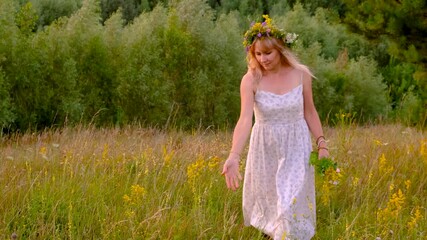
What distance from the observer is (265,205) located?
4.15m

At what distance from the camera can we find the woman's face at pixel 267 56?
4035 mm

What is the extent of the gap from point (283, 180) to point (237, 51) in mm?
11281

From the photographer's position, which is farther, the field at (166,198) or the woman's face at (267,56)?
the woman's face at (267,56)

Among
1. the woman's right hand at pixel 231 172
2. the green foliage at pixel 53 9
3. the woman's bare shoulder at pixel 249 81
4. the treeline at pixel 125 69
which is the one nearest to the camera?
the woman's right hand at pixel 231 172

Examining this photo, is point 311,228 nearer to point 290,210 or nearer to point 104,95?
point 290,210

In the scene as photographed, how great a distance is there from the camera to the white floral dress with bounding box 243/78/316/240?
3904mm

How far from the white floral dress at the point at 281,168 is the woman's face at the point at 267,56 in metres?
0.17

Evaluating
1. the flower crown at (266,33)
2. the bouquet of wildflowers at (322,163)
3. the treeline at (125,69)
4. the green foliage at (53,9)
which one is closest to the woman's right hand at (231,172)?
the bouquet of wildflowers at (322,163)

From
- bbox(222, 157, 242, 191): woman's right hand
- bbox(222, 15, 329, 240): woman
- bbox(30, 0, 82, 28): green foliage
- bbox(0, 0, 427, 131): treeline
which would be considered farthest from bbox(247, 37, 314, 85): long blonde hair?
bbox(30, 0, 82, 28): green foliage

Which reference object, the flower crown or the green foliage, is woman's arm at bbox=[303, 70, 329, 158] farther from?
the green foliage

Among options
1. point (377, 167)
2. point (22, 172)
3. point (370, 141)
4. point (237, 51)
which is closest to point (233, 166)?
point (22, 172)

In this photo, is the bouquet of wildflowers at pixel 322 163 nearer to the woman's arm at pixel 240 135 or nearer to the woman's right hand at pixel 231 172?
the woman's arm at pixel 240 135

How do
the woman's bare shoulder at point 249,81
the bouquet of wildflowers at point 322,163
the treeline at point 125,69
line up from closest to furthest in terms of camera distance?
the bouquet of wildflowers at point 322,163, the woman's bare shoulder at point 249,81, the treeline at point 125,69

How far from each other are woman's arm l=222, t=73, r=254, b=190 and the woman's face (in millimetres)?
114
